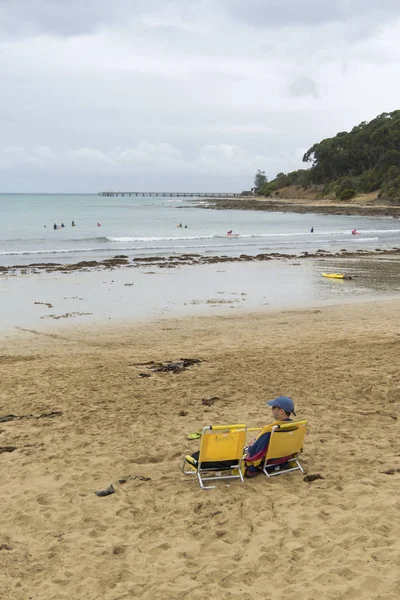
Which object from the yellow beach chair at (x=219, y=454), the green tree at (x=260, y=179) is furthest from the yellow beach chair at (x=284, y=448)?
the green tree at (x=260, y=179)

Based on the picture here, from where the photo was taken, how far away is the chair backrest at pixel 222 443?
18.6ft

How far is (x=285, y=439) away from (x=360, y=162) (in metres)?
110

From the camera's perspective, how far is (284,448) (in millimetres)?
5836

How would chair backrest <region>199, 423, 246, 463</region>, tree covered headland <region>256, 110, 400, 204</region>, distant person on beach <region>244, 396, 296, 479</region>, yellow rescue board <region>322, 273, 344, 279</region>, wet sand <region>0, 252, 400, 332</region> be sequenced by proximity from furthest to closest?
tree covered headland <region>256, 110, 400, 204</region>, yellow rescue board <region>322, 273, 344, 279</region>, wet sand <region>0, 252, 400, 332</region>, distant person on beach <region>244, 396, 296, 479</region>, chair backrest <region>199, 423, 246, 463</region>

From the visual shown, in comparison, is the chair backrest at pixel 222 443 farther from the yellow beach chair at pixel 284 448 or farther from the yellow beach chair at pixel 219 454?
the yellow beach chair at pixel 284 448

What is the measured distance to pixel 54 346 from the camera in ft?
39.3

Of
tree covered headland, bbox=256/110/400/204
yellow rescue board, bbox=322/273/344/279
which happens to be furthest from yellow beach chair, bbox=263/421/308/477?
tree covered headland, bbox=256/110/400/204

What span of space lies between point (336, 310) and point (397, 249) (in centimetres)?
2163

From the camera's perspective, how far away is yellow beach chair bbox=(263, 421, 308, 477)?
18.9ft

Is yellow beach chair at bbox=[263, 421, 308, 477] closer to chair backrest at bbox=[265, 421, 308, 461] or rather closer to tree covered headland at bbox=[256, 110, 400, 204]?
chair backrest at bbox=[265, 421, 308, 461]

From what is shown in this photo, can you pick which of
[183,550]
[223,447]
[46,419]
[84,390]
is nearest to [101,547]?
[183,550]

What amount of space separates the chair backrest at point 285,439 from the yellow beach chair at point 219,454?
0.31 meters

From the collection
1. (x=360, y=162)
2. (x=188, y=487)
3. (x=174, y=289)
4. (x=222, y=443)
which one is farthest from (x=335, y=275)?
(x=360, y=162)

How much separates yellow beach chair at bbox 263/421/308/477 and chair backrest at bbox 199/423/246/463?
33cm
